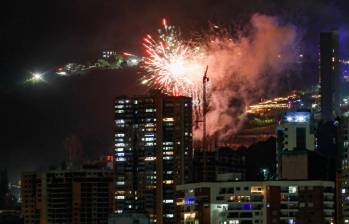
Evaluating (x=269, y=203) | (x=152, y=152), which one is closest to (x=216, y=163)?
(x=152, y=152)

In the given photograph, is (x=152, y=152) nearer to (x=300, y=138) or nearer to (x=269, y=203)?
(x=300, y=138)

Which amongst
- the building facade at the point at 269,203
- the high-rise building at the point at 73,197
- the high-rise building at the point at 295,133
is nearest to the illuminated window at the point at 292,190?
the building facade at the point at 269,203

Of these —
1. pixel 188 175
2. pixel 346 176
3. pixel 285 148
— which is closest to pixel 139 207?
pixel 188 175

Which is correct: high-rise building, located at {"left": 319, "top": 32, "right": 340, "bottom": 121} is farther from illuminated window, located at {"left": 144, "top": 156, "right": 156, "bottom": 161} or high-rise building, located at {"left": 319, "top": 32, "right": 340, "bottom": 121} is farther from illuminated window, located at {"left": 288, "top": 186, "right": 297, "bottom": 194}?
illuminated window, located at {"left": 288, "top": 186, "right": 297, "bottom": 194}

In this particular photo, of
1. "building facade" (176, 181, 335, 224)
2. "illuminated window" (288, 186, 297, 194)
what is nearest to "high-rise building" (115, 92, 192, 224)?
"building facade" (176, 181, 335, 224)

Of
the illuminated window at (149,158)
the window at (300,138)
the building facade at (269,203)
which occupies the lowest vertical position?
the building facade at (269,203)

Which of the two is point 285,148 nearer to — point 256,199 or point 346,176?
point 346,176

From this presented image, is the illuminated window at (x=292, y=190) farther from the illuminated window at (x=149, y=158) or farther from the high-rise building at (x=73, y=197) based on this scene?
the high-rise building at (x=73, y=197)
